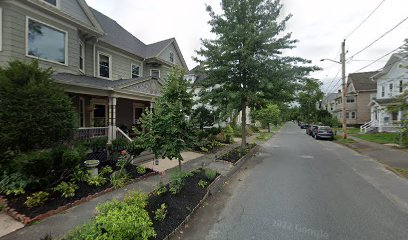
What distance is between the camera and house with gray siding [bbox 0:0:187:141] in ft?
28.3

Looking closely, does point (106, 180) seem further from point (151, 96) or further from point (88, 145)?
point (151, 96)

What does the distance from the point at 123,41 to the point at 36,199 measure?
45.8ft

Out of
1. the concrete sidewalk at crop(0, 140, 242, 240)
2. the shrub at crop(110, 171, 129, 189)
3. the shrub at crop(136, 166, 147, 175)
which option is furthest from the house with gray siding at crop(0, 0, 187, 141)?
the concrete sidewalk at crop(0, 140, 242, 240)

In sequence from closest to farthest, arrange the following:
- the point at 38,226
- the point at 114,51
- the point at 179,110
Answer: the point at 38,226, the point at 179,110, the point at 114,51

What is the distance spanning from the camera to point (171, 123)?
5891 millimetres

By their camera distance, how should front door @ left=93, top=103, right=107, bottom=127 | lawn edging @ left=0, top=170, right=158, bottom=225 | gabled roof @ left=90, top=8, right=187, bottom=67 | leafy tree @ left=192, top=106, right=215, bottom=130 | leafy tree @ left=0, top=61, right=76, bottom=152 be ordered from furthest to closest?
leafy tree @ left=192, top=106, right=215, bottom=130 < gabled roof @ left=90, top=8, right=187, bottom=67 < front door @ left=93, top=103, right=107, bottom=127 < leafy tree @ left=0, top=61, right=76, bottom=152 < lawn edging @ left=0, top=170, right=158, bottom=225

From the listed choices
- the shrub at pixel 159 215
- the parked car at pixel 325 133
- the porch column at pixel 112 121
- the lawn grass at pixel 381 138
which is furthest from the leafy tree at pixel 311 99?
the shrub at pixel 159 215

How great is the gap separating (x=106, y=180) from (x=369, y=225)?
745cm

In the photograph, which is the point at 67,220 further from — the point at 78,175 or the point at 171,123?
the point at 171,123

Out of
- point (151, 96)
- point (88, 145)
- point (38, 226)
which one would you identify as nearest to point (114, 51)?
point (151, 96)

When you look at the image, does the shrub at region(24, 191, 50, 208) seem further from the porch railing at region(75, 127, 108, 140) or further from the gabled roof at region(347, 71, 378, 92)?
the gabled roof at region(347, 71, 378, 92)

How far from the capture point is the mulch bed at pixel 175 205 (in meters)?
4.15

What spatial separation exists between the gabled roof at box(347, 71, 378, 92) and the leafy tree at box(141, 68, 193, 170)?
4395cm

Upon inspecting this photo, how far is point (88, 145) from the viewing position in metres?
8.45
